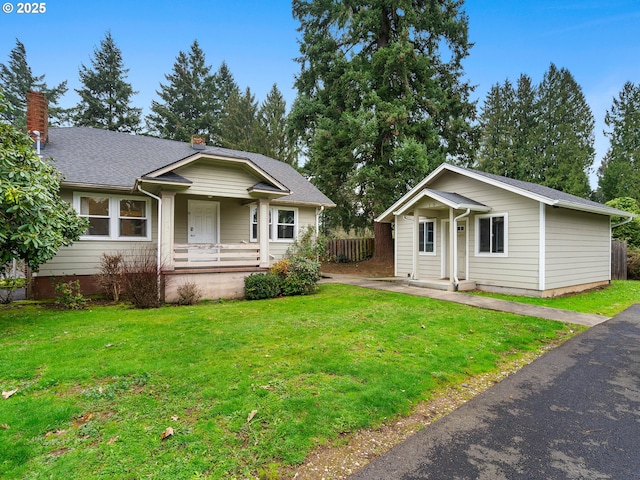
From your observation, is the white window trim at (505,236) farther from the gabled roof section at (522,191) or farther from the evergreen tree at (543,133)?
the evergreen tree at (543,133)

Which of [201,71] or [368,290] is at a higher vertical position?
[201,71]

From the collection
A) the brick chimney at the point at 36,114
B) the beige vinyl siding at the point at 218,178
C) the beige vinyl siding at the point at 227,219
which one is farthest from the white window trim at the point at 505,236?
the brick chimney at the point at 36,114

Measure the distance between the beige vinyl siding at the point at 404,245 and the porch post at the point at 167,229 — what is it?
30.8 feet

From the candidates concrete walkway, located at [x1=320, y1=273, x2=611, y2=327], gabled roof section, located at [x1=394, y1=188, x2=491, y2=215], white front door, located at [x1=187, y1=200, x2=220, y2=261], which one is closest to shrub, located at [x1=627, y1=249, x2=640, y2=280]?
gabled roof section, located at [x1=394, y1=188, x2=491, y2=215]

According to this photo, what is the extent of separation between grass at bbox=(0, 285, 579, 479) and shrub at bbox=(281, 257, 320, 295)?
2.83 meters

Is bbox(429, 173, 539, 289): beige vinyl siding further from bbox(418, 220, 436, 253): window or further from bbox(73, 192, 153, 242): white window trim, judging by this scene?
bbox(73, 192, 153, 242): white window trim

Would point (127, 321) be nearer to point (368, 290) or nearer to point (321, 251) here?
point (368, 290)

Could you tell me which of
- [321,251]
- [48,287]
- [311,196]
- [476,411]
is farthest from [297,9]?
[476,411]

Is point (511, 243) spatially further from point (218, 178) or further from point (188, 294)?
point (188, 294)

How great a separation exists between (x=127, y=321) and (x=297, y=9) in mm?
22114

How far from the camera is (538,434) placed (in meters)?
3.07

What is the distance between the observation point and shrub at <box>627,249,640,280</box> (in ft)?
52.6

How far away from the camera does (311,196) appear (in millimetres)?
14516

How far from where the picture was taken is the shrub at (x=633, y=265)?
16.0 meters
